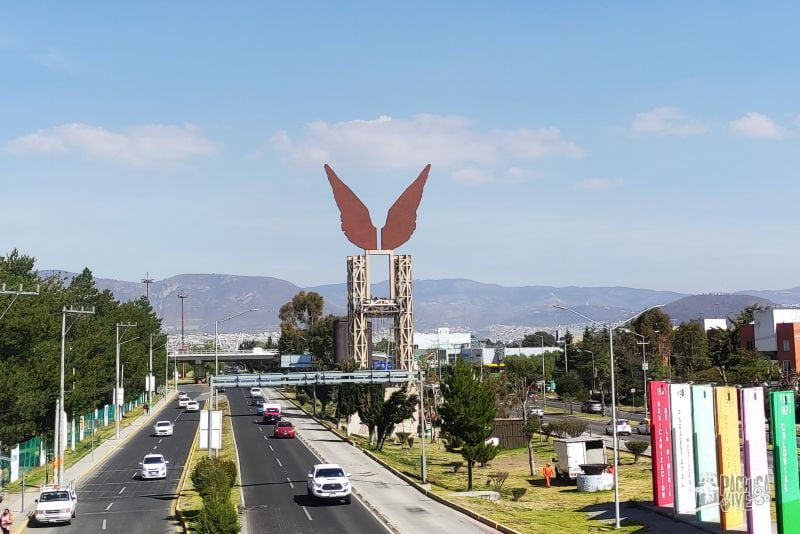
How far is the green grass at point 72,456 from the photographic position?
187 ft

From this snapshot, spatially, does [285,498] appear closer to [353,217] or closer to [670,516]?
[670,516]

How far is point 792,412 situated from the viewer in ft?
104

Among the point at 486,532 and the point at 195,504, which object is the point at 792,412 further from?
the point at 195,504

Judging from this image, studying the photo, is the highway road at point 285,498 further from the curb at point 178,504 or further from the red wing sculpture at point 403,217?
the red wing sculpture at point 403,217

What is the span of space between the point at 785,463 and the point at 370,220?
76.6 m

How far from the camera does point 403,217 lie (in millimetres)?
105312

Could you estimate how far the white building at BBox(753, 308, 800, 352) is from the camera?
11619cm

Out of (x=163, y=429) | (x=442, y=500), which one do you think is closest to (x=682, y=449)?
(x=442, y=500)

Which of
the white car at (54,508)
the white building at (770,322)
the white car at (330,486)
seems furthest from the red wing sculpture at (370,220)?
the white car at (54,508)

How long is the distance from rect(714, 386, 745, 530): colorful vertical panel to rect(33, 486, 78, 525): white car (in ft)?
92.8

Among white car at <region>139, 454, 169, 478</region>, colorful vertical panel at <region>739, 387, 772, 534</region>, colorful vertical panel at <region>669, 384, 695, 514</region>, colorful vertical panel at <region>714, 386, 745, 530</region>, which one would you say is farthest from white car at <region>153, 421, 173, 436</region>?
colorful vertical panel at <region>739, 387, 772, 534</region>

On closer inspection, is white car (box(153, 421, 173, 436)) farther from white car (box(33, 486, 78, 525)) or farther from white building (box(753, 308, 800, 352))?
white building (box(753, 308, 800, 352))

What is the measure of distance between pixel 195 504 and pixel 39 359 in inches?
842

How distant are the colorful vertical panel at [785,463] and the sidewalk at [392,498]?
1192 cm
